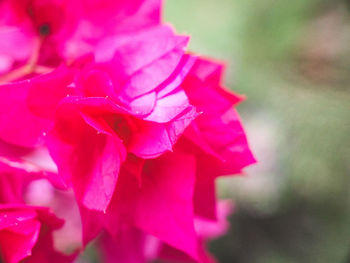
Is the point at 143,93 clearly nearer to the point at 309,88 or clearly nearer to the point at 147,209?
the point at 147,209

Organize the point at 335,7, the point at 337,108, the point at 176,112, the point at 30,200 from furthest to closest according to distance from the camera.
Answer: the point at 335,7 < the point at 337,108 < the point at 30,200 < the point at 176,112

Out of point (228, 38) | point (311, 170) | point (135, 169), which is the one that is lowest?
point (311, 170)

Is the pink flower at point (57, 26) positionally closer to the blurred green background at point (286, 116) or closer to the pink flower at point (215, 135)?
the pink flower at point (215, 135)

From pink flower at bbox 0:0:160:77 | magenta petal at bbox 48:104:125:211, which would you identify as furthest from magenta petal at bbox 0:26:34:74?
magenta petal at bbox 48:104:125:211

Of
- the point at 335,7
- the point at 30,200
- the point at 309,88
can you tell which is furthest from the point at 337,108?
the point at 30,200

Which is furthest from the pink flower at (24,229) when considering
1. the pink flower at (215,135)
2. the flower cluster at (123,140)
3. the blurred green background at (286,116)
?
the blurred green background at (286,116)

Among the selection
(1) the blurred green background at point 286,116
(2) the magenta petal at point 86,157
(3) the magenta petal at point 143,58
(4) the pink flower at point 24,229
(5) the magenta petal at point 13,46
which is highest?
(3) the magenta petal at point 143,58

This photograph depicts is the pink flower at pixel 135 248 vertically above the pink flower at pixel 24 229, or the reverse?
the pink flower at pixel 24 229
